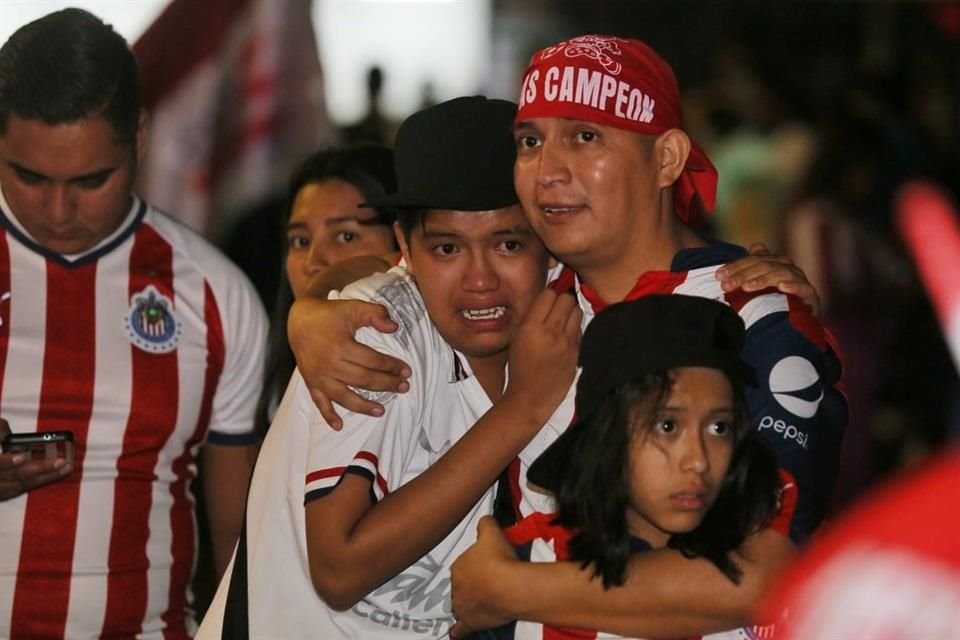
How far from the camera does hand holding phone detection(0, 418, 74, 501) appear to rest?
11.7 feet

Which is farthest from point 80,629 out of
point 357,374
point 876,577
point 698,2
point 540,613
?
point 698,2

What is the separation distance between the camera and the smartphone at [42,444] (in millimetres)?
3586

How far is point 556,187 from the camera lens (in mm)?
3207

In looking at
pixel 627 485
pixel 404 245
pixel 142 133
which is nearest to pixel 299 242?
pixel 142 133

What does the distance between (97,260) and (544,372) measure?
146cm

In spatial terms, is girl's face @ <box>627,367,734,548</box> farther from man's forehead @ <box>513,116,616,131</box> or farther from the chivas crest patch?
the chivas crest patch

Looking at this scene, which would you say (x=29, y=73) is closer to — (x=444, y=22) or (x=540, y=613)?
(x=540, y=613)

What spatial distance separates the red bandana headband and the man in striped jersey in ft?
3.84

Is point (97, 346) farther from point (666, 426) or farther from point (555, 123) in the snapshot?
point (666, 426)

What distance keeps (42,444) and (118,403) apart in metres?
0.35

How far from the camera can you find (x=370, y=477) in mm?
3141

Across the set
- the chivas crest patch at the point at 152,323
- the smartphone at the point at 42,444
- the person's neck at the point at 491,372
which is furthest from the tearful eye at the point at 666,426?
the chivas crest patch at the point at 152,323

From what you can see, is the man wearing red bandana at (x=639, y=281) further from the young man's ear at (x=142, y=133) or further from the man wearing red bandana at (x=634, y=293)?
the young man's ear at (x=142, y=133)

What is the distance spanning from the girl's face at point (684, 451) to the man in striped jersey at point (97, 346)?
1.52 metres
